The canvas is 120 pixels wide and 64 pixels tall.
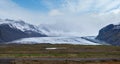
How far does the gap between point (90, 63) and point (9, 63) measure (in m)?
22.1

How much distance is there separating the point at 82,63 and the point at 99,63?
5001 millimetres

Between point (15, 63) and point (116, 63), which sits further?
point (116, 63)

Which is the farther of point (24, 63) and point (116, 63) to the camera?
point (116, 63)

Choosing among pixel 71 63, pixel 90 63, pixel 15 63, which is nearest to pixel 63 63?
pixel 71 63

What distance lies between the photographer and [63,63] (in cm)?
7975

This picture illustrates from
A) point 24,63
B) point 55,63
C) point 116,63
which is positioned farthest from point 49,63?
point 116,63

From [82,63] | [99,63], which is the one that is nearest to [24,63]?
[82,63]

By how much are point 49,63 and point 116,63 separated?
19116 mm

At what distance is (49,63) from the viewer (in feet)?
265

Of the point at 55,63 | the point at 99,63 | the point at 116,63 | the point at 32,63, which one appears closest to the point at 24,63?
the point at 32,63

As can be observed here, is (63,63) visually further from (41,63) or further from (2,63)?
(2,63)

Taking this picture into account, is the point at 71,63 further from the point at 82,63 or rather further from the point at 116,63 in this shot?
the point at 116,63

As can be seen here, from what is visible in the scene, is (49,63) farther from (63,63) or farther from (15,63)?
(15,63)

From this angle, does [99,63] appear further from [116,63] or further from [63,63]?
[63,63]
